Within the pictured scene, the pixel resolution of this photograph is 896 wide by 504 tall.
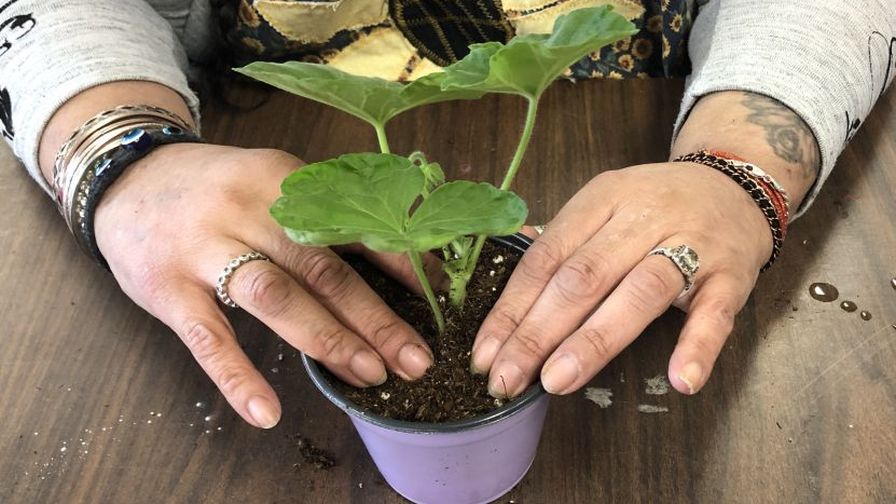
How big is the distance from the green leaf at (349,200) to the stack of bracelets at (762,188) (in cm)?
34

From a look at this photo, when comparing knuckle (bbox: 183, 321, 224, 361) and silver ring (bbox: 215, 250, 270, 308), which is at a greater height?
silver ring (bbox: 215, 250, 270, 308)

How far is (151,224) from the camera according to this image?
578 millimetres

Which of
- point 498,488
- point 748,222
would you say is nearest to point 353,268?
point 498,488

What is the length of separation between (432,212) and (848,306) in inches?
16.7

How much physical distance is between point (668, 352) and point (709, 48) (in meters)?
0.33

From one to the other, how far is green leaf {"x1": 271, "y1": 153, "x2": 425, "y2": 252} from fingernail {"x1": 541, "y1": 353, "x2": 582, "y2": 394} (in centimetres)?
13

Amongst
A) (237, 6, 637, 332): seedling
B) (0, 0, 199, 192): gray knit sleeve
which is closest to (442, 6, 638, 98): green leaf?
(237, 6, 637, 332): seedling

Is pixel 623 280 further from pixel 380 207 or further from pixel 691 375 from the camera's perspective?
pixel 380 207

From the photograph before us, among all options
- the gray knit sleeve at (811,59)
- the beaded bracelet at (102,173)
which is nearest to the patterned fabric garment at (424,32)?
the gray knit sleeve at (811,59)

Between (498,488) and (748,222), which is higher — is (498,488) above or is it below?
below

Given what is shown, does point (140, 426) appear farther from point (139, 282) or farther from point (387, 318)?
point (387, 318)

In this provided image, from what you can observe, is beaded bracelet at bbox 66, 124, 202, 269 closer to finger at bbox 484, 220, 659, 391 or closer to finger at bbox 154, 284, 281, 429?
finger at bbox 154, 284, 281, 429

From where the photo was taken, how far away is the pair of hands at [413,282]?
Answer: 1.47ft

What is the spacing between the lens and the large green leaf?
332mm
